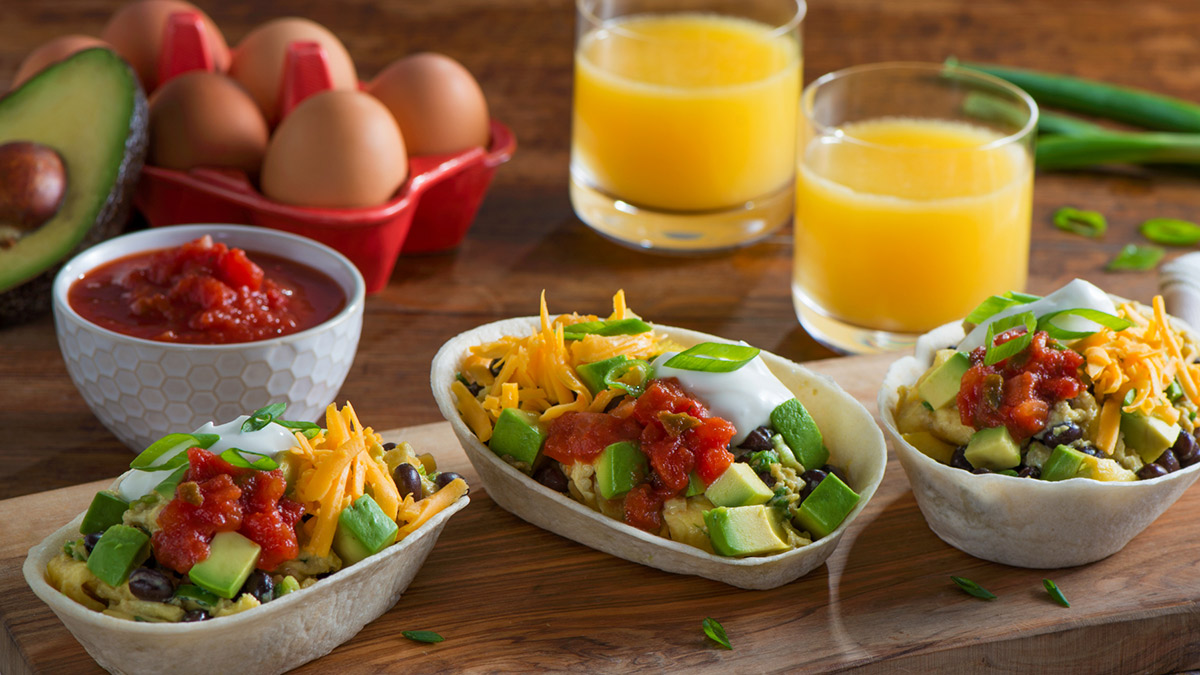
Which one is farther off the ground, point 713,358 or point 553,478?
point 713,358

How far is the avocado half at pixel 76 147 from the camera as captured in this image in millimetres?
3510

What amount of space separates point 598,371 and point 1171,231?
2620mm

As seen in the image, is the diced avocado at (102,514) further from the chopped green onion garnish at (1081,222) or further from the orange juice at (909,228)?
the chopped green onion garnish at (1081,222)

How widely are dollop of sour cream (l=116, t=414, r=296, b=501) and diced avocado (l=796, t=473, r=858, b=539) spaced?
1.00 m

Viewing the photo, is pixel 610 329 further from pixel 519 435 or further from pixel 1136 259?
pixel 1136 259

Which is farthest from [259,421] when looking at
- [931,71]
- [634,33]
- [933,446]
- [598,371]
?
[931,71]

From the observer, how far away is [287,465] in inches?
95.3

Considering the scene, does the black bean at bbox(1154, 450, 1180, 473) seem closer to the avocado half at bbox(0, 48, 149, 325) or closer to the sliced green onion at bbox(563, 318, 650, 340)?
the sliced green onion at bbox(563, 318, 650, 340)

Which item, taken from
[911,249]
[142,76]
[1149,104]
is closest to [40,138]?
[142,76]

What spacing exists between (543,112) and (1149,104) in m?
2.39

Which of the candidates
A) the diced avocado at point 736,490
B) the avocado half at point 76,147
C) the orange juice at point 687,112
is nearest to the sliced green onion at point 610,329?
the diced avocado at point 736,490

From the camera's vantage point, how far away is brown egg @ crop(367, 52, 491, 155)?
3.99 meters

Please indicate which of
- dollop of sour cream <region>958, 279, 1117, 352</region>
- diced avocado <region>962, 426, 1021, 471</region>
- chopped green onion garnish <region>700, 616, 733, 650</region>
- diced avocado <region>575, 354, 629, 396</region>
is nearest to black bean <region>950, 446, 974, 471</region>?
diced avocado <region>962, 426, 1021, 471</region>

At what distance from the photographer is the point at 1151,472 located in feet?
8.76
